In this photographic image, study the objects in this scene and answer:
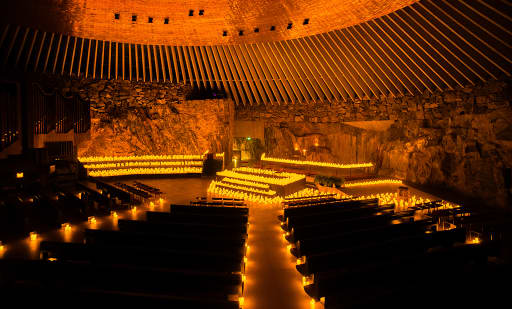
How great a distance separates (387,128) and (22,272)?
46.0 ft

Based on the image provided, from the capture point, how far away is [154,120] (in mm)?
15227

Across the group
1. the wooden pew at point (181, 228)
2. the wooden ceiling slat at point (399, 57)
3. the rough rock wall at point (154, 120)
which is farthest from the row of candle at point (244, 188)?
the wooden ceiling slat at point (399, 57)

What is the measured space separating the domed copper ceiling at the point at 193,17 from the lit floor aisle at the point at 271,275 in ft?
22.9

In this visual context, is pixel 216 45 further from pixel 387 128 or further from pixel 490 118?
pixel 490 118

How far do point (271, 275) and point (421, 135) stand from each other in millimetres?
10637

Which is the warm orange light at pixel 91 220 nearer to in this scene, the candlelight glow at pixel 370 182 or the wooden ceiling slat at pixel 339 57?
the wooden ceiling slat at pixel 339 57

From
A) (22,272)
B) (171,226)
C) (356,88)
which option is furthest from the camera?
(356,88)

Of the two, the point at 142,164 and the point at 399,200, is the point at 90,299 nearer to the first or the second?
the point at 399,200

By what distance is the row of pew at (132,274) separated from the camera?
9.67 ft

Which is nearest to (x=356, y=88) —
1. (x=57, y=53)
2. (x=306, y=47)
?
(x=306, y=47)

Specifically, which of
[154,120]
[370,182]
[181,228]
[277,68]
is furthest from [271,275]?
[154,120]

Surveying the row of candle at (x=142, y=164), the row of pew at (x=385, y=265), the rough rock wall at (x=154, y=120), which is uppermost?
the rough rock wall at (x=154, y=120)

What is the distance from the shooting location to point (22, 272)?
359 centimetres

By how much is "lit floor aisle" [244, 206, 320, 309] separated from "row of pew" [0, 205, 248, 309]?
1.24 feet
